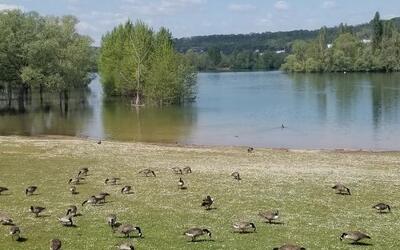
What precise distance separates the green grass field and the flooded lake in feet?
61.0

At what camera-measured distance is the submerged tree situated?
414ft

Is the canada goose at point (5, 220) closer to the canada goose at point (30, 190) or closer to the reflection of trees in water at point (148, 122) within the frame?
the canada goose at point (30, 190)

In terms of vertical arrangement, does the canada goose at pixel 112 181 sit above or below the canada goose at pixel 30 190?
below

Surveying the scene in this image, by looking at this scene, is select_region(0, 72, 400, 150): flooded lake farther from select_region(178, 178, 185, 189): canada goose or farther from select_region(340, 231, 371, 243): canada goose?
select_region(340, 231, 371, 243): canada goose

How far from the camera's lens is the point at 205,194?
32.7 metres

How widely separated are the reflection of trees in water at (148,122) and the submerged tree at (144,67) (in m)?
7.44

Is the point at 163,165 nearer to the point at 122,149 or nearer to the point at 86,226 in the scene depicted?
the point at 122,149

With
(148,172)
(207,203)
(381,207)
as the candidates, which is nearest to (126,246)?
(207,203)

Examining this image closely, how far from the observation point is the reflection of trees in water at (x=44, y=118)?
263 ft

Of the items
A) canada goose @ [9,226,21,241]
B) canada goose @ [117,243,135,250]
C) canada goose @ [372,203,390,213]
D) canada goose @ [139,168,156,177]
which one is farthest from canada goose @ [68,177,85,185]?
canada goose @ [372,203,390,213]

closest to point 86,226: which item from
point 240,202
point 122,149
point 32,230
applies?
point 32,230

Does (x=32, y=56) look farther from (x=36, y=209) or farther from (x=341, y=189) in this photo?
(x=341, y=189)

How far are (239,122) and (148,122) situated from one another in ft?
48.6

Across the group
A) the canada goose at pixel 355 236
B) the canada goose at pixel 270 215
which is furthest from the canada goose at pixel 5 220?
the canada goose at pixel 355 236
